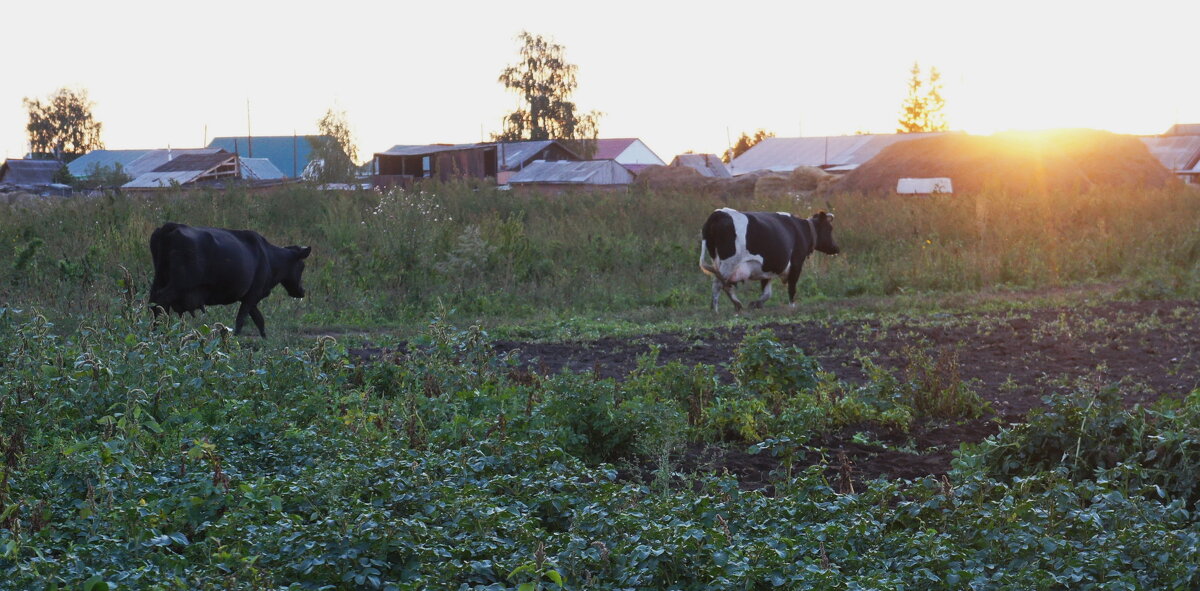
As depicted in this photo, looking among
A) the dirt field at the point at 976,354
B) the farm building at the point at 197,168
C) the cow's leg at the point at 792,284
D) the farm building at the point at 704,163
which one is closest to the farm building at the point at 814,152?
the farm building at the point at 704,163

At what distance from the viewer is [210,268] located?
12344mm

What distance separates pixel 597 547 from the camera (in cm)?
428

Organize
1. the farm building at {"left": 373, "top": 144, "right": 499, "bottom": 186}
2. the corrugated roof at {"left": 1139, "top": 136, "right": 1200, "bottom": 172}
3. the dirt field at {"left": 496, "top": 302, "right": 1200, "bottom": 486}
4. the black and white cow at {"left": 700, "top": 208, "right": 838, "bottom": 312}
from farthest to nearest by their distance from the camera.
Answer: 1. the corrugated roof at {"left": 1139, "top": 136, "right": 1200, "bottom": 172}
2. the farm building at {"left": 373, "top": 144, "right": 499, "bottom": 186}
3. the black and white cow at {"left": 700, "top": 208, "right": 838, "bottom": 312}
4. the dirt field at {"left": 496, "top": 302, "right": 1200, "bottom": 486}

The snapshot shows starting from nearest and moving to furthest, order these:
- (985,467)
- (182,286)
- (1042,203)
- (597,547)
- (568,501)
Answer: (597,547)
(568,501)
(985,467)
(182,286)
(1042,203)

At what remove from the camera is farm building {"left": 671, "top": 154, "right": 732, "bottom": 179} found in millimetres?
46469

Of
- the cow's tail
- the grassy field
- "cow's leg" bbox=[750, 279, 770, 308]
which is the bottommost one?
"cow's leg" bbox=[750, 279, 770, 308]

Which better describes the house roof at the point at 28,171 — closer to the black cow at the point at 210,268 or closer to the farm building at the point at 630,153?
the farm building at the point at 630,153

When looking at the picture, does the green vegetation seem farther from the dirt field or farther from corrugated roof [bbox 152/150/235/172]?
corrugated roof [bbox 152/150/235/172]

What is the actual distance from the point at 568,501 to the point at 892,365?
5.52 metres

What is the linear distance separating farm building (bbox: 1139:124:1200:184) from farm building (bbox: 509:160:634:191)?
66.8 ft

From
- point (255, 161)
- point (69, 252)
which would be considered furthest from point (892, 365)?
point (255, 161)

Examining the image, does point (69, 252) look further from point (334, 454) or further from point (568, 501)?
point (568, 501)

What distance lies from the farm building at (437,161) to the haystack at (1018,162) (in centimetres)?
1504

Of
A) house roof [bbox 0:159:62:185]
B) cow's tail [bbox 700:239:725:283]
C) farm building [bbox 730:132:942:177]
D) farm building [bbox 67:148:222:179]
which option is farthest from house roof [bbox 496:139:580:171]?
cow's tail [bbox 700:239:725:283]
